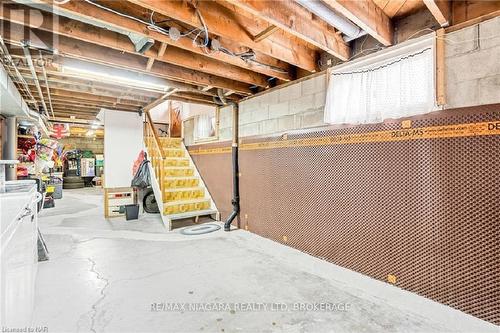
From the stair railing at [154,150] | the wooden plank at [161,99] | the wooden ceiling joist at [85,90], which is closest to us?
the wooden ceiling joist at [85,90]

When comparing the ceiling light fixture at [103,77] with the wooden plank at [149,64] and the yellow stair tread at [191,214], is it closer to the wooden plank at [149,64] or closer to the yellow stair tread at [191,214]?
the wooden plank at [149,64]

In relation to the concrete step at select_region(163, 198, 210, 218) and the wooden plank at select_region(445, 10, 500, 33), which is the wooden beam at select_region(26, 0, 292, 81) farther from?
the concrete step at select_region(163, 198, 210, 218)

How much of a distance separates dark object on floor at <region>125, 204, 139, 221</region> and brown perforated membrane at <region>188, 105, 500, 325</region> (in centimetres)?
347

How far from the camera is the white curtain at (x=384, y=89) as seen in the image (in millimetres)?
2393

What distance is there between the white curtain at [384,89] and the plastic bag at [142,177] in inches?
171

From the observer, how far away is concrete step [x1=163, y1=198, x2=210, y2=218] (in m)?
5.05

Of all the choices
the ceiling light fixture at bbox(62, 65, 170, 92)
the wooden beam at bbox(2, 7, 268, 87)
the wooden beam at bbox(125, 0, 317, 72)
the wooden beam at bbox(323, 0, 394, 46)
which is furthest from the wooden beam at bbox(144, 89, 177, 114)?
the wooden beam at bbox(323, 0, 394, 46)

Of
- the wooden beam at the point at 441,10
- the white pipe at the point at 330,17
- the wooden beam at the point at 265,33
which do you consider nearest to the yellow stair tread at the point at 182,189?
the wooden beam at the point at 265,33

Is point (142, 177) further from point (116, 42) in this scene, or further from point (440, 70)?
point (440, 70)

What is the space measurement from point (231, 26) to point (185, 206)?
12.3ft

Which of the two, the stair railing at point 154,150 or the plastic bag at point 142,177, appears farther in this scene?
the plastic bag at point 142,177

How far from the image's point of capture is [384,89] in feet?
8.73

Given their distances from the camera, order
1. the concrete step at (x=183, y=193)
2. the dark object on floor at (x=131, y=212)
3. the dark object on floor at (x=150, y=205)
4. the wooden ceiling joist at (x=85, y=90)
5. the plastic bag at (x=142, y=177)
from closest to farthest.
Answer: the wooden ceiling joist at (x=85, y=90) → the concrete step at (x=183, y=193) → the dark object on floor at (x=131, y=212) → the plastic bag at (x=142, y=177) → the dark object on floor at (x=150, y=205)

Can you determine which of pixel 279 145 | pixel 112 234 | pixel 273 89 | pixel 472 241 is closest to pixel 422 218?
pixel 472 241
